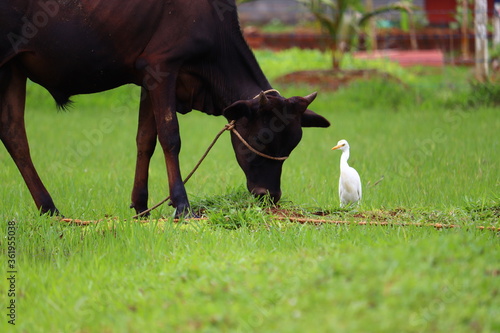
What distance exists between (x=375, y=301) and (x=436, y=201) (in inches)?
126

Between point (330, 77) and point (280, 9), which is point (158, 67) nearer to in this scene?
point (330, 77)

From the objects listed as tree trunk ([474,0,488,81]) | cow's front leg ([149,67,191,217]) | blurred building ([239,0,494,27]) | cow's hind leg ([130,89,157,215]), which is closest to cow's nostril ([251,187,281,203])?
cow's front leg ([149,67,191,217])

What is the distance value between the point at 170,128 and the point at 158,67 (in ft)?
1.50

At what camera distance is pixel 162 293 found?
3.92 meters

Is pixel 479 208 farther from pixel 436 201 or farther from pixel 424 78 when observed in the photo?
pixel 424 78

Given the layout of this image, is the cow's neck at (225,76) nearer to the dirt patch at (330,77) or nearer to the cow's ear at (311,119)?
the cow's ear at (311,119)

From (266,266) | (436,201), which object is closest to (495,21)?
(436,201)

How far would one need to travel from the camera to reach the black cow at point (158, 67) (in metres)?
5.67

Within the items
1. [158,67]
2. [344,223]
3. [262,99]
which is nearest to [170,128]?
[158,67]

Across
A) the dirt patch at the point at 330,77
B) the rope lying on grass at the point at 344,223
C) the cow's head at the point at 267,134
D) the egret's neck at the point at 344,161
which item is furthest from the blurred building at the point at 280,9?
the rope lying on grass at the point at 344,223

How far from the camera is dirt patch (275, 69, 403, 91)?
1396 centimetres

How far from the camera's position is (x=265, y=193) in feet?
19.2

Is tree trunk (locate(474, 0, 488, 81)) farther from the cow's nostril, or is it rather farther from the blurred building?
the blurred building

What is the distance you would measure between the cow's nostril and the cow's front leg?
527 mm
